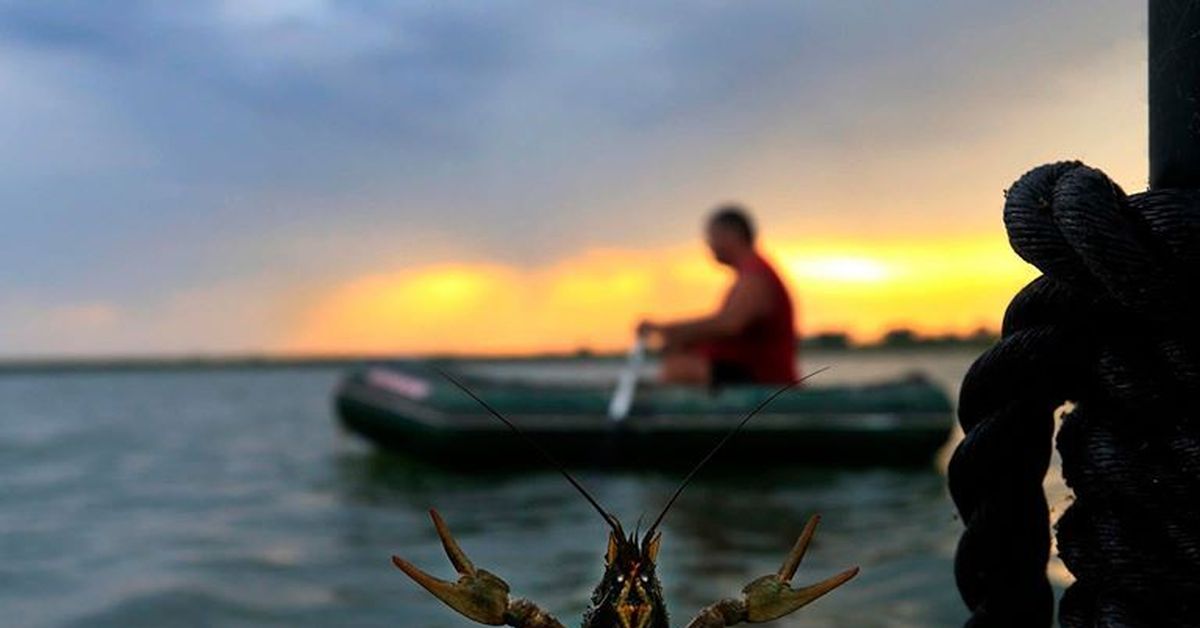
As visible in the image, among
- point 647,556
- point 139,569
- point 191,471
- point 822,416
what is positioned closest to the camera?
point 647,556

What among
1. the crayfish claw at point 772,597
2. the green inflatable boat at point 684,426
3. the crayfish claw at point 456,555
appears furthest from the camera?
the green inflatable boat at point 684,426

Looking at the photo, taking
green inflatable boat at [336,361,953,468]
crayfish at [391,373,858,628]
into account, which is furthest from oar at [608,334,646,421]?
crayfish at [391,373,858,628]

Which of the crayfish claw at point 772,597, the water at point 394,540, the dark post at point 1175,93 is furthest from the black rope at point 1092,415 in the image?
the water at point 394,540

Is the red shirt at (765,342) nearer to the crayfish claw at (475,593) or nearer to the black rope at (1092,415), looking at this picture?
the black rope at (1092,415)

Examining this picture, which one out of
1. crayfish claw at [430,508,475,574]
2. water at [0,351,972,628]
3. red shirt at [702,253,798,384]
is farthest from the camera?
red shirt at [702,253,798,384]

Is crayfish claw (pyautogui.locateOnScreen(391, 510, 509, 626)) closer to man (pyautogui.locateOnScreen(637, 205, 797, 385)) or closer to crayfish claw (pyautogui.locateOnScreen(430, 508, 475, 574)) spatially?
crayfish claw (pyautogui.locateOnScreen(430, 508, 475, 574))

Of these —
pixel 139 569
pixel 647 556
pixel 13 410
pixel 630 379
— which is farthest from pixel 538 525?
pixel 13 410

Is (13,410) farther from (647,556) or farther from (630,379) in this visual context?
(647,556)
